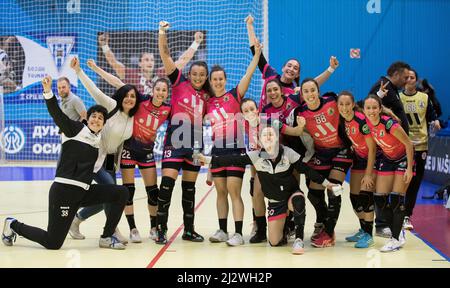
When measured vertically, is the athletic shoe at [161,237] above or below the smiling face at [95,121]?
below

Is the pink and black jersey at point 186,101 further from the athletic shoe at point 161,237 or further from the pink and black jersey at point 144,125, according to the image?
the athletic shoe at point 161,237

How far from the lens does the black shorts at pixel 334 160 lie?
575 centimetres

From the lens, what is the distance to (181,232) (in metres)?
6.42

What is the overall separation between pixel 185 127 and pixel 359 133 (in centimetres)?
175

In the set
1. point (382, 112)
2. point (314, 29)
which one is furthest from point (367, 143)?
point (314, 29)

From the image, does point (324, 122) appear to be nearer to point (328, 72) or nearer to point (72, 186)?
point (328, 72)

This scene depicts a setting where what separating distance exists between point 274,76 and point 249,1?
8.55m

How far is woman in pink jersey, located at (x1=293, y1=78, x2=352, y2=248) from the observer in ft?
18.7

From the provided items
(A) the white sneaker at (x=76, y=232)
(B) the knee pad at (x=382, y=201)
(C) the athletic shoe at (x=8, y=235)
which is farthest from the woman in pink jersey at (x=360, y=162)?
(C) the athletic shoe at (x=8, y=235)

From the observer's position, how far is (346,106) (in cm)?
556

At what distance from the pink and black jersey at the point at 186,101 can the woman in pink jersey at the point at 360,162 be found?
1414 mm

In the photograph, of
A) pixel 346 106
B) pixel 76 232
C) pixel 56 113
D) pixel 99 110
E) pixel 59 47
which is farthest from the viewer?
pixel 59 47

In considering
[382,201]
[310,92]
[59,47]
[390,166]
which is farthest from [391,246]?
[59,47]
